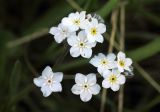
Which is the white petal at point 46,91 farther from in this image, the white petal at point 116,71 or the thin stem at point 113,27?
the thin stem at point 113,27

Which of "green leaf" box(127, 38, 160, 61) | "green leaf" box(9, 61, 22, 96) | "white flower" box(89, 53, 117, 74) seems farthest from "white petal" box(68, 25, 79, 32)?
"green leaf" box(127, 38, 160, 61)

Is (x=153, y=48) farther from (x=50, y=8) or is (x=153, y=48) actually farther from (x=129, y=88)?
(x=50, y=8)

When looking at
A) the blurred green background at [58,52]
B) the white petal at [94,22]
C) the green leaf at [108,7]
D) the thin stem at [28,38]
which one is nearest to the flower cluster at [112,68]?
the white petal at [94,22]

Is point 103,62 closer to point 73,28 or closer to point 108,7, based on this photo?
point 73,28

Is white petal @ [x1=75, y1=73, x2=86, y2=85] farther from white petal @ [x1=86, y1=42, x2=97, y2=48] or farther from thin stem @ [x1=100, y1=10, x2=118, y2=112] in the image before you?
thin stem @ [x1=100, y1=10, x2=118, y2=112]

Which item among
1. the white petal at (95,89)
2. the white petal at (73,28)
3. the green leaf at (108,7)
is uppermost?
the green leaf at (108,7)

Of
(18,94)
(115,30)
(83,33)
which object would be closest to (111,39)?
(115,30)
